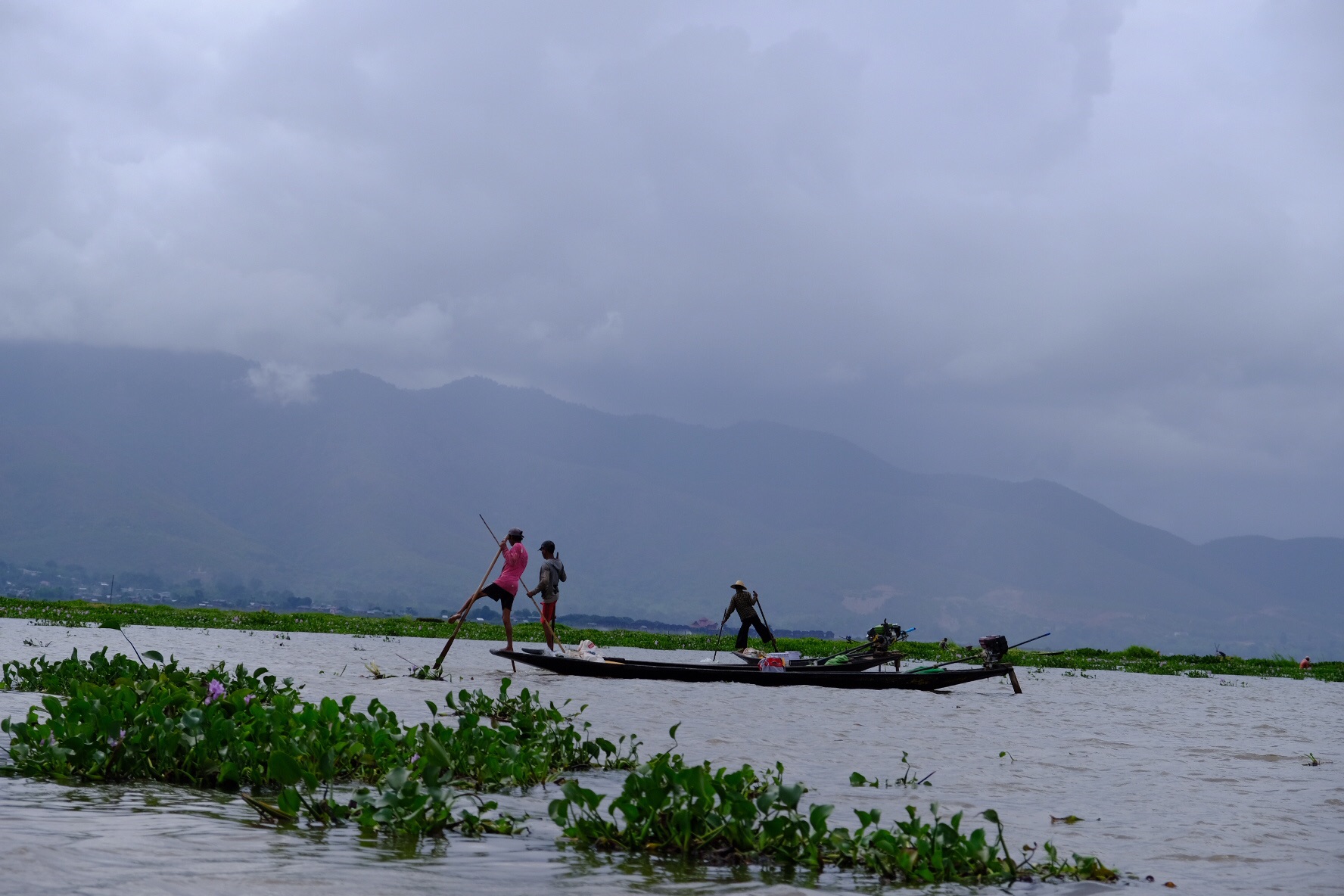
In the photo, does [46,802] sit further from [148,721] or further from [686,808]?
[686,808]

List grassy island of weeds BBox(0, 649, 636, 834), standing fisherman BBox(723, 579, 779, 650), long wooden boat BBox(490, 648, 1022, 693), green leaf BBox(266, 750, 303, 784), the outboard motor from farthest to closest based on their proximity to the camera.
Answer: standing fisherman BBox(723, 579, 779, 650)
the outboard motor
long wooden boat BBox(490, 648, 1022, 693)
grassy island of weeds BBox(0, 649, 636, 834)
green leaf BBox(266, 750, 303, 784)

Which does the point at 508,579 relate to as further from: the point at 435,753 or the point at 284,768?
the point at 284,768

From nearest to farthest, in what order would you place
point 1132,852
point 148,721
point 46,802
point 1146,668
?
1. point 46,802
2. point 1132,852
3. point 148,721
4. point 1146,668

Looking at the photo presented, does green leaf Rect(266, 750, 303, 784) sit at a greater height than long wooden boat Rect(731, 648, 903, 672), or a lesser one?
lesser

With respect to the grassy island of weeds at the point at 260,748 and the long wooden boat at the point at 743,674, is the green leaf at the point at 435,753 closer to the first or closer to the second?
the grassy island of weeds at the point at 260,748

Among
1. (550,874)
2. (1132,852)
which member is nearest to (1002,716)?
(1132,852)

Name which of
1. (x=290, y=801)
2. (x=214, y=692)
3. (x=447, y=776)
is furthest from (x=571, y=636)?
(x=290, y=801)

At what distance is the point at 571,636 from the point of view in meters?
50.2

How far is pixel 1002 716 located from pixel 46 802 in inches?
687

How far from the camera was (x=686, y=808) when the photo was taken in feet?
25.1

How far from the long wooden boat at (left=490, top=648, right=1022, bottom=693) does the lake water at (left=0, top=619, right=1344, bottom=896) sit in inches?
16.4

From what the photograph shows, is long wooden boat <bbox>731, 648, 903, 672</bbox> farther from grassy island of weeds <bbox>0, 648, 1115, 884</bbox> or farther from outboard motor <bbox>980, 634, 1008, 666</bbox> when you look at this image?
grassy island of weeds <bbox>0, 648, 1115, 884</bbox>

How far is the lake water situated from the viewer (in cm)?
675

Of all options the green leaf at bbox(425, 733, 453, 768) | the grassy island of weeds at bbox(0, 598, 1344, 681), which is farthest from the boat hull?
the green leaf at bbox(425, 733, 453, 768)
